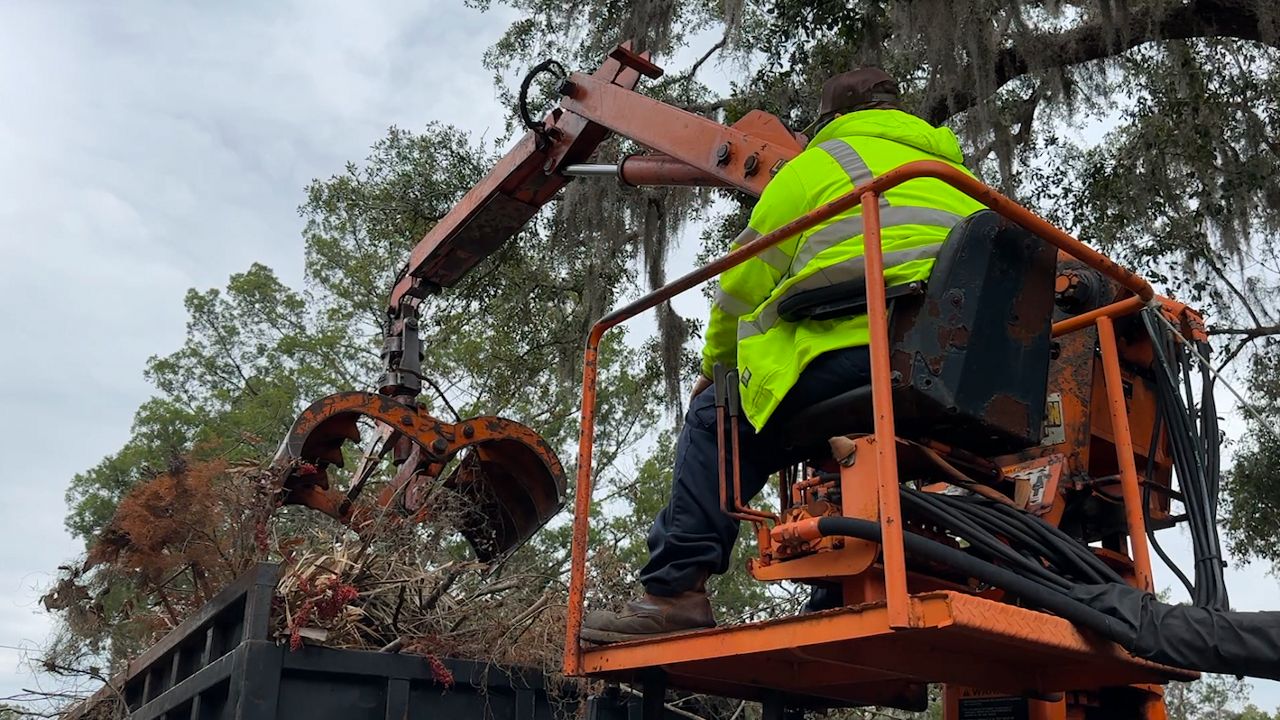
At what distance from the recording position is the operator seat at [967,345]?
287 cm

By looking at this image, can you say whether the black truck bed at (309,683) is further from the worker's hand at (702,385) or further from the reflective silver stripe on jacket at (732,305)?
the reflective silver stripe on jacket at (732,305)

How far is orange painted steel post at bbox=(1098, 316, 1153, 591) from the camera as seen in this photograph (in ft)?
10.5

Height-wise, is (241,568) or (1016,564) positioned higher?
(241,568)

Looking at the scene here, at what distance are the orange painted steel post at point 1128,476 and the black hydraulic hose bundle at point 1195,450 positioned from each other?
0.08m

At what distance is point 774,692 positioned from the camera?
11.0 feet

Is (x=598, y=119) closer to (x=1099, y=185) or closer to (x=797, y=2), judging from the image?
(x=797, y=2)

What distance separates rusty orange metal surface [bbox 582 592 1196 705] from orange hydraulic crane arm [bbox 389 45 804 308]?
2.33m

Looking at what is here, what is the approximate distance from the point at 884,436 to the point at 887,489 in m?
0.12

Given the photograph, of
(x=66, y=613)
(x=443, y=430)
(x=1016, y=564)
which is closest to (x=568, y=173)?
(x=443, y=430)

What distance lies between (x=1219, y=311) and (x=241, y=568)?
847cm

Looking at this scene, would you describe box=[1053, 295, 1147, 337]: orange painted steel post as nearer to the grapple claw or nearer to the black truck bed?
the black truck bed

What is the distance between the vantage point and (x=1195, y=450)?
329 centimetres

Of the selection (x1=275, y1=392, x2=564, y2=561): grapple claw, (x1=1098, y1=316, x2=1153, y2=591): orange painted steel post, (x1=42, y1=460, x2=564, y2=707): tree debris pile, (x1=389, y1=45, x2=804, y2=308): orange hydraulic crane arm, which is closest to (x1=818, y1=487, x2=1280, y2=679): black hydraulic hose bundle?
(x1=1098, y1=316, x2=1153, y2=591): orange painted steel post

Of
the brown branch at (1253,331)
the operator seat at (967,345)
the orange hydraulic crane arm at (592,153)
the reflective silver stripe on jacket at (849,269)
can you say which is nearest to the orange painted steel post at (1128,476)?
the operator seat at (967,345)
